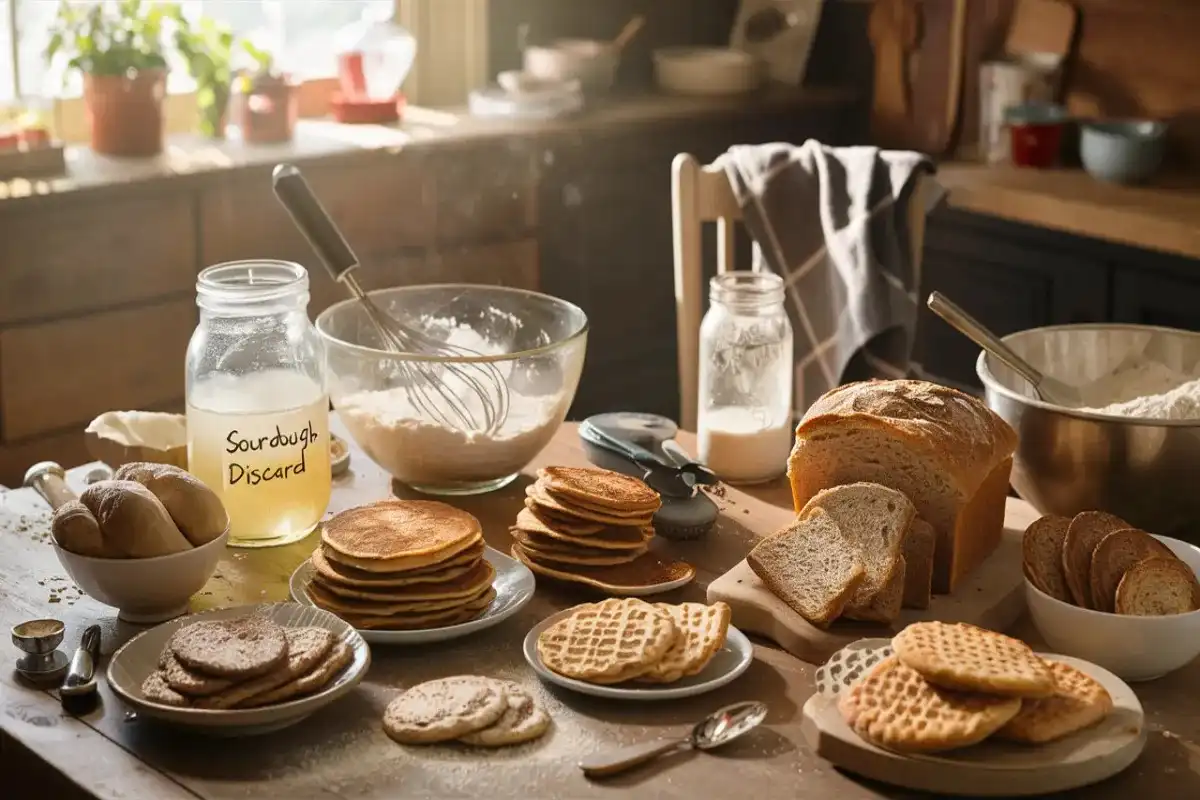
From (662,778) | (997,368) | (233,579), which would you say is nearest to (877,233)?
(997,368)

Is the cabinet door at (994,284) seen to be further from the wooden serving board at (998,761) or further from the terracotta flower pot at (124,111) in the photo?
the wooden serving board at (998,761)

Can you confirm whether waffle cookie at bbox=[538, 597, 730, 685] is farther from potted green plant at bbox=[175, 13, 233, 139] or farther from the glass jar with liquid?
potted green plant at bbox=[175, 13, 233, 139]

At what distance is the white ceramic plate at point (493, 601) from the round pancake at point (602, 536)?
0.12 feet

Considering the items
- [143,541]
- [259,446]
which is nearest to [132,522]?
[143,541]

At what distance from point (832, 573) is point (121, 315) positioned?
181cm

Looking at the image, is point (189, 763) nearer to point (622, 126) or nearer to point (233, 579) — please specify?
point (233, 579)

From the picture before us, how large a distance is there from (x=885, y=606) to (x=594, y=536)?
0.28 m

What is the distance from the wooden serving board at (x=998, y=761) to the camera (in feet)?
3.45

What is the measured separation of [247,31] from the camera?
337cm

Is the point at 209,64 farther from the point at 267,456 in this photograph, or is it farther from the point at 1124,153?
the point at 1124,153

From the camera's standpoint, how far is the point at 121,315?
2746 mm

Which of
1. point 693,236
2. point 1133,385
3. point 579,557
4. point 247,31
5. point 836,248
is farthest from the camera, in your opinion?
point 247,31

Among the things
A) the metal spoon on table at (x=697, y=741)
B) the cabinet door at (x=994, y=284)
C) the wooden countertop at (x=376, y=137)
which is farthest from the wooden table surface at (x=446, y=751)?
the cabinet door at (x=994, y=284)

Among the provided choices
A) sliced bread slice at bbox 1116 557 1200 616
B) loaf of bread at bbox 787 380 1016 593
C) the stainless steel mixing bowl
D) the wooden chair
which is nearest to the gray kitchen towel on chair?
the wooden chair
